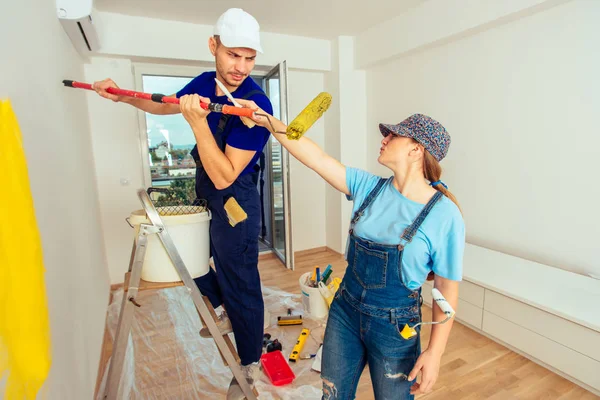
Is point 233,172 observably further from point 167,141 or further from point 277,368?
point 167,141

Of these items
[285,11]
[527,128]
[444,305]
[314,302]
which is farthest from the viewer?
[285,11]

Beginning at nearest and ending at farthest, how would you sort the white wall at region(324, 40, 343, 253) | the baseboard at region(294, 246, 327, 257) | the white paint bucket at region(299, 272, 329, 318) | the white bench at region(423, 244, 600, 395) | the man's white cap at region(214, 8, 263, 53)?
the man's white cap at region(214, 8, 263, 53)
the white bench at region(423, 244, 600, 395)
the white paint bucket at region(299, 272, 329, 318)
the white wall at region(324, 40, 343, 253)
the baseboard at region(294, 246, 327, 257)

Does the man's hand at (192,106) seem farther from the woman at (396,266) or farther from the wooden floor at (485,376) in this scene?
the wooden floor at (485,376)

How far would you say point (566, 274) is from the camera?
198 cm

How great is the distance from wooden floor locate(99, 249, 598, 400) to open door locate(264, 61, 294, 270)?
59.6 inches

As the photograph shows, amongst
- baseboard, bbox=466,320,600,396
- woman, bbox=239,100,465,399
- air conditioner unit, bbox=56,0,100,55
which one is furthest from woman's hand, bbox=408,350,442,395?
air conditioner unit, bbox=56,0,100,55

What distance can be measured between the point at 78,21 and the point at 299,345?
86.6 inches

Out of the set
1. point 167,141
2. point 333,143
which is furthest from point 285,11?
point 167,141

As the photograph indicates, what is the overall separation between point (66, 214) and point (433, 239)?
1.38 m

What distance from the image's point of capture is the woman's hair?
40.9 inches

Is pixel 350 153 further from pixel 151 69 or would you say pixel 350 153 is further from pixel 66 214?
pixel 66 214

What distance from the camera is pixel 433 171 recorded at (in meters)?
1.05

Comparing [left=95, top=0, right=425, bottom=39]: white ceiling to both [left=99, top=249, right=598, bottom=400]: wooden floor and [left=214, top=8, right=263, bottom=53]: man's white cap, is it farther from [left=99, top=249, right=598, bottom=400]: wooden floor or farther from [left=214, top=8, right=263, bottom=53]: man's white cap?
[left=99, top=249, right=598, bottom=400]: wooden floor

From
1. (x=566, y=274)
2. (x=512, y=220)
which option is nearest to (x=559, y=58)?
(x=512, y=220)
